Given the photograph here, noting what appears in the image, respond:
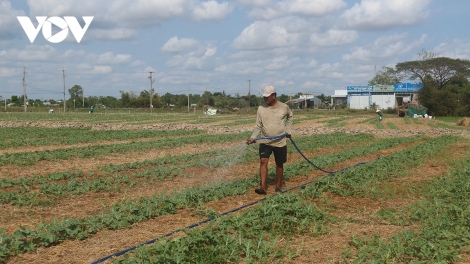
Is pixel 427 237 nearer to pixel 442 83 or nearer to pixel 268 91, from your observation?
pixel 268 91

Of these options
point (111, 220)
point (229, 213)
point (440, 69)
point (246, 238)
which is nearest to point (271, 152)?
point (229, 213)

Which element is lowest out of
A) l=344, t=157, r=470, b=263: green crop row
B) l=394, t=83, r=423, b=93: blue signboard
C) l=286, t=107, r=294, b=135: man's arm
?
l=344, t=157, r=470, b=263: green crop row

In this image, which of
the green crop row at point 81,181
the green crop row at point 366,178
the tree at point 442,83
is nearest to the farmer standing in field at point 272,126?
the green crop row at point 366,178

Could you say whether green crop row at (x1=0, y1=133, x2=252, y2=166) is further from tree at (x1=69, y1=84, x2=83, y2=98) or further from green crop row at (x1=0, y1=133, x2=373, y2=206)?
tree at (x1=69, y1=84, x2=83, y2=98)

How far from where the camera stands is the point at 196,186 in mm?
9109

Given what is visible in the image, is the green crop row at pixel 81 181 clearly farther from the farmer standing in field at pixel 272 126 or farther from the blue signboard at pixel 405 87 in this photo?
the blue signboard at pixel 405 87

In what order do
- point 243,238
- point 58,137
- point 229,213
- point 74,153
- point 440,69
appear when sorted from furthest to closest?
1. point 440,69
2. point 58,137
3. point 74,153
4. point 229,213
5. point 243,238

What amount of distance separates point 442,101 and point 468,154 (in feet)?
138

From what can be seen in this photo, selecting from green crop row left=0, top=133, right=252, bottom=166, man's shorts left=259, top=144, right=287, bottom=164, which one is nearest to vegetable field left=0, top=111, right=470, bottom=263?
green crop row left=0, top=133, right=252, bottom=166

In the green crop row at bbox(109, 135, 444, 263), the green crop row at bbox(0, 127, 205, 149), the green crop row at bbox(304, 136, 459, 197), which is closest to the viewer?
the green crop row at bbox(109, 135, 444, 263)

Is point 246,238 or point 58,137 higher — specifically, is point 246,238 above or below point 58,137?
below

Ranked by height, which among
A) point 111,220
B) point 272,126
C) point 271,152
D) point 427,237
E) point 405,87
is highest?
point 405,87

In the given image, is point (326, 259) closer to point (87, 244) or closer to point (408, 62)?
point (87, 244)

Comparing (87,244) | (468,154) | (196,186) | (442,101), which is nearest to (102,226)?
(87,244)
